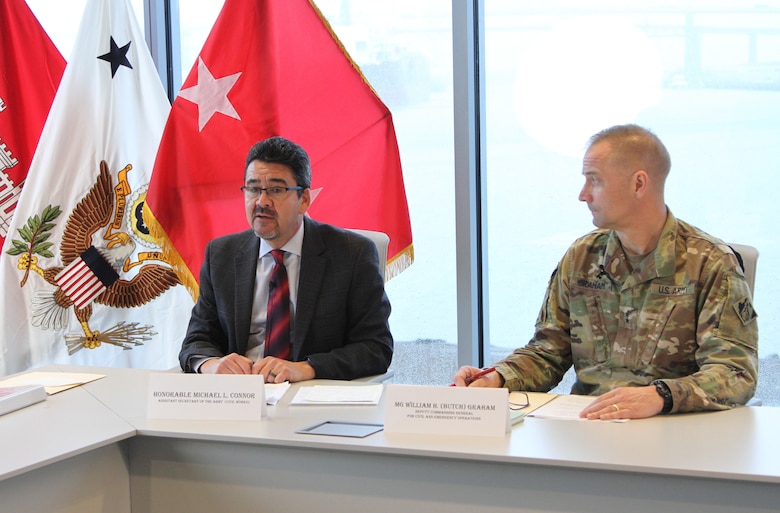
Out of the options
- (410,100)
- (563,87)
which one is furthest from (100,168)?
(563,87)

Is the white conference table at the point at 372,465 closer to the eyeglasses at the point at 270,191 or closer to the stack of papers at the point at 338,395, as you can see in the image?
the stack of papers at the point at 338,395

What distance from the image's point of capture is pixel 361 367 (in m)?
2.58

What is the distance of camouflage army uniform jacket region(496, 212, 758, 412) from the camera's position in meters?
2.04

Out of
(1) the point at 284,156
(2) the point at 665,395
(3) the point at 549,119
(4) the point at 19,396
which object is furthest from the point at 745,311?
(4) the point at 19,396

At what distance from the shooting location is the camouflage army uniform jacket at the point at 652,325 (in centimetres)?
204

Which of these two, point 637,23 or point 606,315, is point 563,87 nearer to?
point 637,23

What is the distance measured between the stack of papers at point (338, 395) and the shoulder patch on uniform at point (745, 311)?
36.3 inches

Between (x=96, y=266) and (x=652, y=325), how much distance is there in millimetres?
2387

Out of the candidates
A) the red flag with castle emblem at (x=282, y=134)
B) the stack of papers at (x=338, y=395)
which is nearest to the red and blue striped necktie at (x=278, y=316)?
the stack of papers at (x=338, y=395)

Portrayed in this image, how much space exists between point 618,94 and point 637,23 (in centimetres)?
29

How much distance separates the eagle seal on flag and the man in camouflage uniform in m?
1.87

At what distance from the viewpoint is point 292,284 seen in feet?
8.98

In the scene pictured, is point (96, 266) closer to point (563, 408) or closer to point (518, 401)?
point (518, 401)

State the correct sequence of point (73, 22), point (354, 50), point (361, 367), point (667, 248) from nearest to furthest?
1. point (667, 248)
2. point (361, 367)
3. point (354, 50)
4. point (73, 22)
